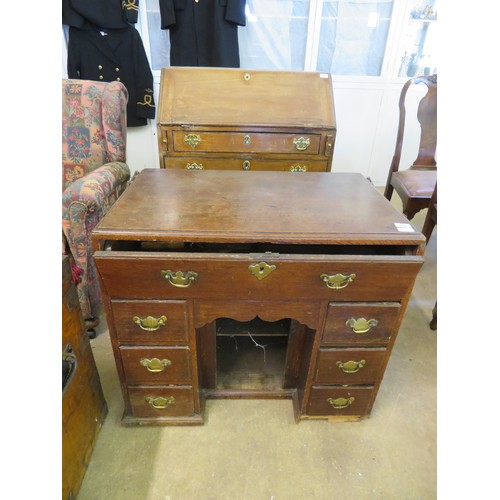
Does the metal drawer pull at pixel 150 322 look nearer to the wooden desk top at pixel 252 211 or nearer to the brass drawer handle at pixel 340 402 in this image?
the wooden desk top at pixel 252 211

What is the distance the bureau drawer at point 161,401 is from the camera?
1.11 meters

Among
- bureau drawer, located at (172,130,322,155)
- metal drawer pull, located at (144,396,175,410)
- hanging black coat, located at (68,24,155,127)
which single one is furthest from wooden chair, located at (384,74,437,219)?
hanging black coat, located at (68,24,155,127)

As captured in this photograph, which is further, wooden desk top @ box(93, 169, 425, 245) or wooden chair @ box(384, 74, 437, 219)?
wooden chair @ box(384, 74, 437, 219)

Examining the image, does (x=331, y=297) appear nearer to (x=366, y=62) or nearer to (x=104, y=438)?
(x=104, y=438)

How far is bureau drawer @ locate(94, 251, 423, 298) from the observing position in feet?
2.81

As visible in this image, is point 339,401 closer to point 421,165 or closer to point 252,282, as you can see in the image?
point 252,282

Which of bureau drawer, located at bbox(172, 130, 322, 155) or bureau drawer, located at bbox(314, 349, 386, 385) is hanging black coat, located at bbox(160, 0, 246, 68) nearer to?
bureau drawer, located at bbox(172, 130, 322, 155)

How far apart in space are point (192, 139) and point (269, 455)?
1411 mm

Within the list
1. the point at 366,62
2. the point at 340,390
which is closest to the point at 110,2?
the point at 366,62

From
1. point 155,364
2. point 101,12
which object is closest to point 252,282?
point 155,364

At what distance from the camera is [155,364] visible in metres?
1.04

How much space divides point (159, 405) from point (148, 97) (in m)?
2.29

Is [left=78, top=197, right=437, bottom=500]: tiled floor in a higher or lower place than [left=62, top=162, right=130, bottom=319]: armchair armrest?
lower

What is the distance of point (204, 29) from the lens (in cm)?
235
